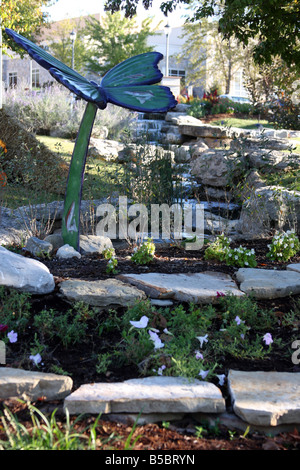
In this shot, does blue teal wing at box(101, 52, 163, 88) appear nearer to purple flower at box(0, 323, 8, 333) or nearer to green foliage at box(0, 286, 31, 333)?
green foliage at box(0, 286, 31, 333)

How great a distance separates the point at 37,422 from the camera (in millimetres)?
1849

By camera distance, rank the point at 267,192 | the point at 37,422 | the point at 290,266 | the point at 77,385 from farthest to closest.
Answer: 1. the point at 267,192
2. the point at 290,266
3. the point at 77,385
4. the point at 37,422

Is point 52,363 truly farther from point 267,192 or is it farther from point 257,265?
point 267,192

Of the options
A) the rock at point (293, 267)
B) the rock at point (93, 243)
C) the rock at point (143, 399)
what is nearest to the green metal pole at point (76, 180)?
the rock at point (93, 243)

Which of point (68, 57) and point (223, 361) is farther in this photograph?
point (68, 57)

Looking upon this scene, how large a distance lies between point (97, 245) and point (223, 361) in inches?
88.1

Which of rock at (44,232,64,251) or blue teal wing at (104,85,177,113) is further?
→ rock at (44,232,64,251)

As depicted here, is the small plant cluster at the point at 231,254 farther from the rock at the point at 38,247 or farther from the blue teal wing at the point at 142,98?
the rock at the point at 38,247

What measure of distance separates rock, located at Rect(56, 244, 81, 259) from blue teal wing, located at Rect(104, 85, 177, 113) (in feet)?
4.32

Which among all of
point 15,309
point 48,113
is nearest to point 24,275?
point 15,309

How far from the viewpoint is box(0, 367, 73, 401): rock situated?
2.12 metres

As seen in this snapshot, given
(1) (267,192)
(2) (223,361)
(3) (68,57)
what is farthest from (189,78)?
(2) (223,361)

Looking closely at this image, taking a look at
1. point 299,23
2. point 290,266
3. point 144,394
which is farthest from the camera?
point 299,23

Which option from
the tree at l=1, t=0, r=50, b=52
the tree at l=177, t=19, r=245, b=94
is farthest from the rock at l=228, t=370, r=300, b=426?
the tree at l=177, t=19, r=245, b=94
